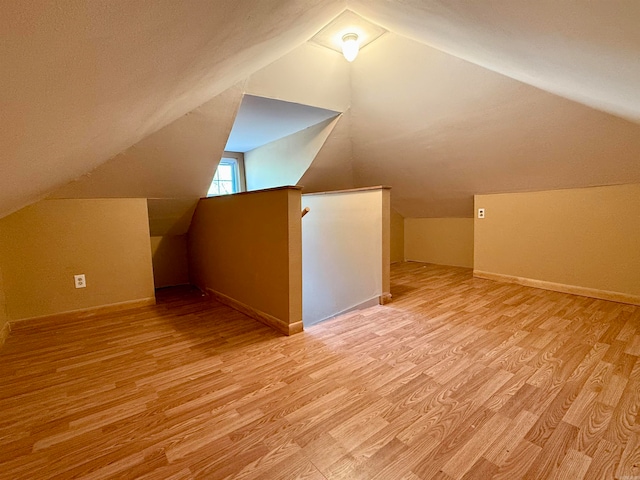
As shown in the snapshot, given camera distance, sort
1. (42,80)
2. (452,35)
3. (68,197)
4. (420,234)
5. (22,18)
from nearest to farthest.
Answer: (22,18) → (42,80) → (452,35) → (68,197) → (420,234)

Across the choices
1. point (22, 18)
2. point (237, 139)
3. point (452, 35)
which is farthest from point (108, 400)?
point (237, 139)

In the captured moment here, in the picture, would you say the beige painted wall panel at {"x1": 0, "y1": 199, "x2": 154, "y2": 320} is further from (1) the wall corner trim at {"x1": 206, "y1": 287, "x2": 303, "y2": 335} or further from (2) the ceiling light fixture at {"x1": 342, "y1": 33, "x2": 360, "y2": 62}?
(2) the ceiling light fixture at {"x1": 342, "y1": 33, "x2": 360, "y2": 62}

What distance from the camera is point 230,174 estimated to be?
16.6ft

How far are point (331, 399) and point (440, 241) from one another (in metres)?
4.21

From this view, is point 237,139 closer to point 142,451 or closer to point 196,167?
point 196,167

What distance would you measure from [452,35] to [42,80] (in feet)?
5.65

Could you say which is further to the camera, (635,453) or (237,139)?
(237,139)

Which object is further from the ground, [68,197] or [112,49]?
[112,49]

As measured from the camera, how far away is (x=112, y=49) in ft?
2.50

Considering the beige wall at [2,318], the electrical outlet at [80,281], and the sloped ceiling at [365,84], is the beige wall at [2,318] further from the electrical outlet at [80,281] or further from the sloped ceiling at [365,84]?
the sloped ceiling at [365,84]

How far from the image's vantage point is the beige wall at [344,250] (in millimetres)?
3078

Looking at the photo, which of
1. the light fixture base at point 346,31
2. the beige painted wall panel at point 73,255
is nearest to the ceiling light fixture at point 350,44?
the light fixture base at point 346,31

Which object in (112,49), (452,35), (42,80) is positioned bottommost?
(42,80)

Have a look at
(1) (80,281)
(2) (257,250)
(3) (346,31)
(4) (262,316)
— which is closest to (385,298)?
(4) (262,316)
